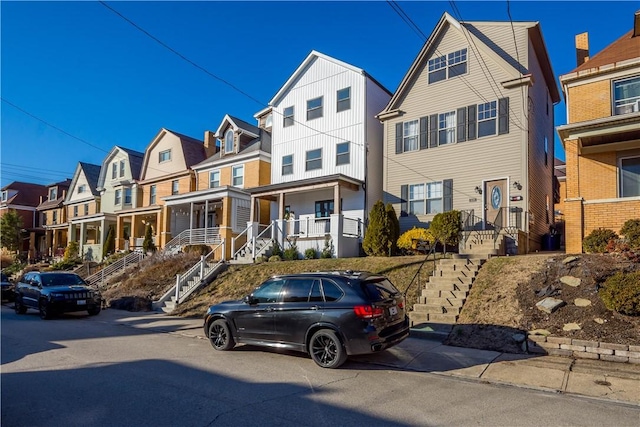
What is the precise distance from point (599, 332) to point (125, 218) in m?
36.4

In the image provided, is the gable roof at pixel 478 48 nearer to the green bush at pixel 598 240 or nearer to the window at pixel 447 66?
the window at pixel 447 66

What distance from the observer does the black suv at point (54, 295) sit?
1530 centimetres

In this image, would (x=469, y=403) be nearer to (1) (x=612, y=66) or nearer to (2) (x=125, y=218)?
(1) (x=612, y=66)

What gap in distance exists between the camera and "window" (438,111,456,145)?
763 inches

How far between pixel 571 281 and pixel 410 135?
38.5 feet

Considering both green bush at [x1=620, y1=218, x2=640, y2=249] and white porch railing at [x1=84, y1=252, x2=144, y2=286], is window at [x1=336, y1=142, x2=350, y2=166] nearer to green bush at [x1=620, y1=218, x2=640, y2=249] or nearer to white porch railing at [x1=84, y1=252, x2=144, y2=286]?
green bush at [x1=620, y1=218, x2=640, y2=249]

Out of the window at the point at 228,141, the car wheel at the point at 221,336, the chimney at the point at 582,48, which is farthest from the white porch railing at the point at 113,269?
the chimney at the point at 582,48

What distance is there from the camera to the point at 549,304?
9859mm

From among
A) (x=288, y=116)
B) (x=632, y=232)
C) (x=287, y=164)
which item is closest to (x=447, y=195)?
(x=632, y=232)

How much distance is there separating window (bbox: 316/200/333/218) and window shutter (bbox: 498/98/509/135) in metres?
9.26

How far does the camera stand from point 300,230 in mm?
22938

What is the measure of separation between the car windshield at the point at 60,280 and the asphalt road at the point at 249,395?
829cm

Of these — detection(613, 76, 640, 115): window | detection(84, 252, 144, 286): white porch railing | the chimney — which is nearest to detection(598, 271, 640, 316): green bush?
detection(613, 76, 640, 115): window

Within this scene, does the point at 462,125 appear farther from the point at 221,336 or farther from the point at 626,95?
the point at 221,336
